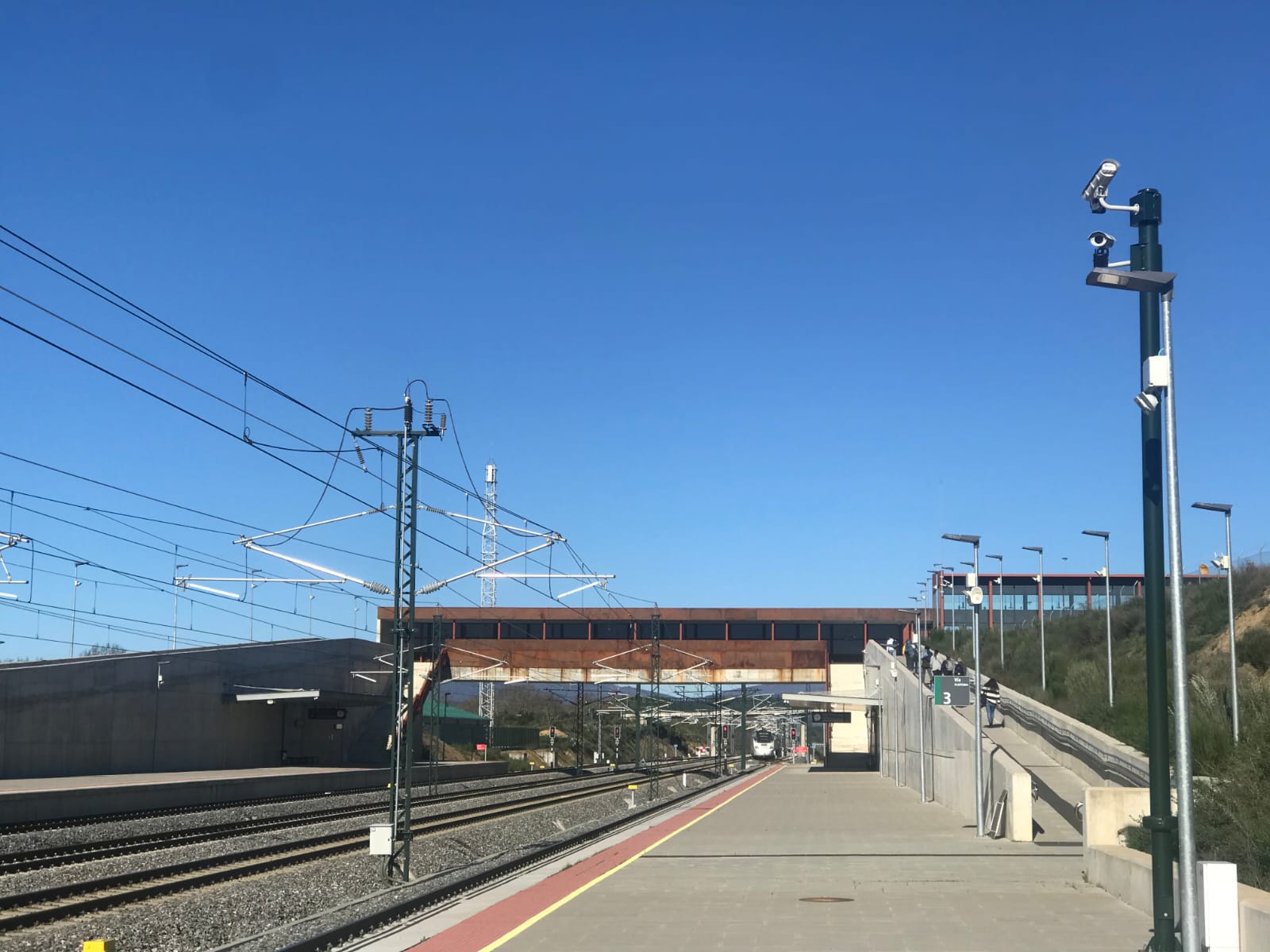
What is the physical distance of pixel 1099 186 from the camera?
10.7 m

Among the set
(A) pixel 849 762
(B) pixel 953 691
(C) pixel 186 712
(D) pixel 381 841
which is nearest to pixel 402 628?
Result: (D) pixel 381 841

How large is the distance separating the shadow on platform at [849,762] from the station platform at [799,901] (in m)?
49.0

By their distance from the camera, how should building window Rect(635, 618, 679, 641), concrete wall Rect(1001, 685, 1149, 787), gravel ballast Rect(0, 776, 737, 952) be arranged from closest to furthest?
gravel ballast Rect(0, 776, 737, 952), concrete wall Rect(1001, 685, 1149, 787), building window Rect(635, 618, 679, 641)

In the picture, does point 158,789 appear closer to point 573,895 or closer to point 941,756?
point 941,756

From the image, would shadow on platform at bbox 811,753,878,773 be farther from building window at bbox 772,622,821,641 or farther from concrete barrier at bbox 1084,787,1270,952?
concrete barrier at bbox 1084,787,1270,952

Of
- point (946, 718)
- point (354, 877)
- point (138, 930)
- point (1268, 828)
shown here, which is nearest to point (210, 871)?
point (354, 877)

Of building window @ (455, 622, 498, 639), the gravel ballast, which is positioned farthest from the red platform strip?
building window @ (455, 622, 498, 639)

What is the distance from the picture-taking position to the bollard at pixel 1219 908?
9.30 m

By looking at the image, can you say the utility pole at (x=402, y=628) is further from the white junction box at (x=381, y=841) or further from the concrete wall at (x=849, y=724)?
the concrete wall at (x=849, y=724)

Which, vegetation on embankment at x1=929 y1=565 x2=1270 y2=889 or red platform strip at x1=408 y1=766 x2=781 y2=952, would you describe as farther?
vegetation on embankment at x1=929 y1=565 x2=1270 y2=889

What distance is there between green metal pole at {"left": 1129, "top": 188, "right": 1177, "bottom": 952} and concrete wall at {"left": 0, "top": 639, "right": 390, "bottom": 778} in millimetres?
39644

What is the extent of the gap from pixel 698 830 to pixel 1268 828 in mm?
14555

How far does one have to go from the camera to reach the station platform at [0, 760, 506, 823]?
3083 cm

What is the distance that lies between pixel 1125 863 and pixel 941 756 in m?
20.0
